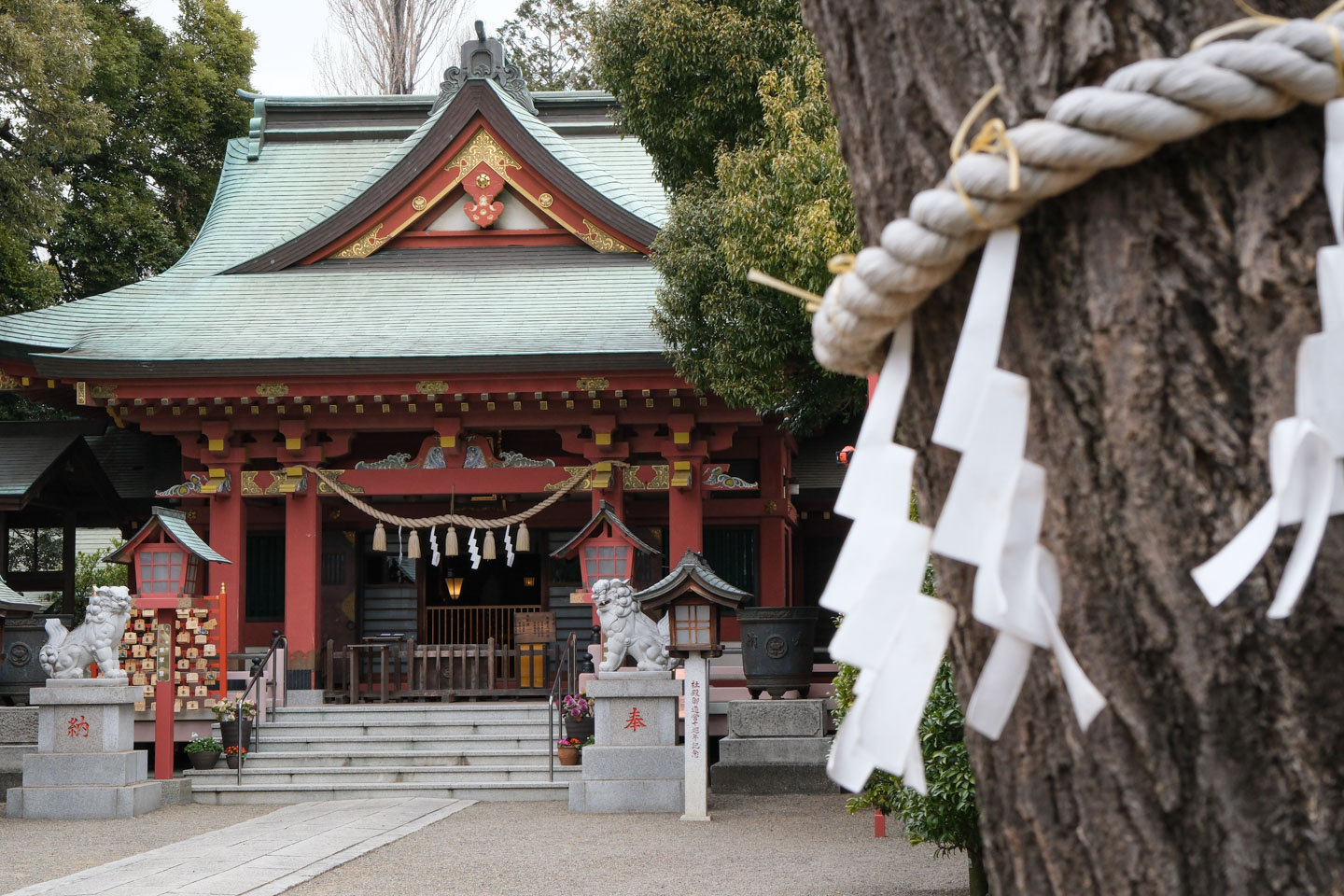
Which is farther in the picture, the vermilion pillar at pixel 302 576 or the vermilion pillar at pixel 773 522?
the vermilion pillar at pixel 773 522

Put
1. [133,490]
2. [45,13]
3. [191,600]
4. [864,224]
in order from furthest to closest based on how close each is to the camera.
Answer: [45,13] < [133,490] < [191,600] < [864,224]

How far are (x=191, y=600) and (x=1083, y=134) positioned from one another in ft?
37.3

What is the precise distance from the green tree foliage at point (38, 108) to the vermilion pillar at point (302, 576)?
6.69 m

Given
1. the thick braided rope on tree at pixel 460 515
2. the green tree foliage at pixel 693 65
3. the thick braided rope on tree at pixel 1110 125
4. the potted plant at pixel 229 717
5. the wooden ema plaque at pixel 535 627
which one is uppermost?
the green tree foliage at pixel 693 65

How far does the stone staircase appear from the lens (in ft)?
36.4

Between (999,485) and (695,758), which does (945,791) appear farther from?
(999,485)

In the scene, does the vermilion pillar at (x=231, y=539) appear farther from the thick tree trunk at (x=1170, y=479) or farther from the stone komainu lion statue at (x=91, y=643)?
the thick tree trunk at (x=1170, y=479)

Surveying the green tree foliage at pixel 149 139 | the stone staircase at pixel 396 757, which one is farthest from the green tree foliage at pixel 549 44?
the stone staircase at pixel 396 757

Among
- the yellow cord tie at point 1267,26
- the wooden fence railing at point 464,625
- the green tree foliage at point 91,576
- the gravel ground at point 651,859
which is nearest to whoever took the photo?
the yellow cord tie at point 1267,26

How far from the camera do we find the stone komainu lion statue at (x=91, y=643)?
10.6 m

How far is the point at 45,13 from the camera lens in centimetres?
1677

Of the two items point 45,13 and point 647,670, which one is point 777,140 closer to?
point 647,670

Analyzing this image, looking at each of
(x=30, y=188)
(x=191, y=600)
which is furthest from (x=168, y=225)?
(x=191, y=600)

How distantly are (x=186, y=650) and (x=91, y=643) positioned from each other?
1.11m
